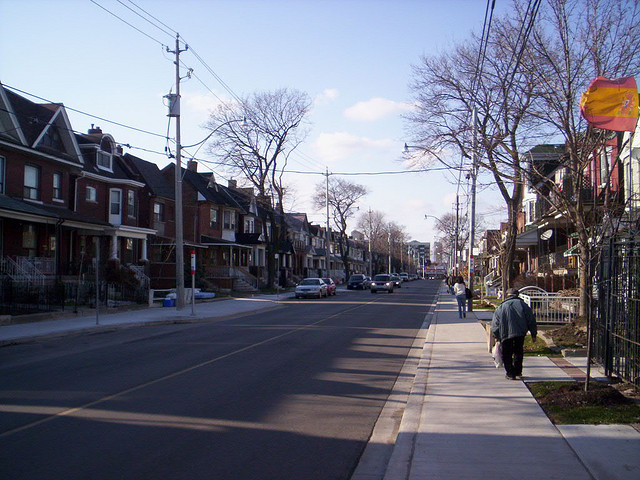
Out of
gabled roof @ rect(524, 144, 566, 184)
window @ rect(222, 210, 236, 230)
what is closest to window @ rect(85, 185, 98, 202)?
window @ rect(222, 210, 236, 230)

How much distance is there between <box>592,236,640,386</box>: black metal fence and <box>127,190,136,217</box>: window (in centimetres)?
3196

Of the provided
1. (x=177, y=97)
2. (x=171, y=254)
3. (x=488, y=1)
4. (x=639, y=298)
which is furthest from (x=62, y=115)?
(x=639, y=298)

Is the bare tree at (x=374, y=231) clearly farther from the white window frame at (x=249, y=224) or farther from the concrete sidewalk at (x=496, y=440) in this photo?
the concrete sidewalk at (x=496, y=440)

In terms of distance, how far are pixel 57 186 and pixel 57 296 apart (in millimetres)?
9124

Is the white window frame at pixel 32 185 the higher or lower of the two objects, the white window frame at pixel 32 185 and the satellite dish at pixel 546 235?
the higher

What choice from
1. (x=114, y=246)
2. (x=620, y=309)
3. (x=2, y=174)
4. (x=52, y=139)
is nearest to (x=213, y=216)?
(x=114, y=246)

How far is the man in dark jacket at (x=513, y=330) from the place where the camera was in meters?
9.69

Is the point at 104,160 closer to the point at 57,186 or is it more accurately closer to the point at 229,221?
the point at 57,186

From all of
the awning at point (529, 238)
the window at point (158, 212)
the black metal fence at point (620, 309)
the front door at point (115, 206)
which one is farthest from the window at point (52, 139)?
the awning at point (529, 238)

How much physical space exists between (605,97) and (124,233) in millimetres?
30419

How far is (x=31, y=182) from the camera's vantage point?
2777 cm

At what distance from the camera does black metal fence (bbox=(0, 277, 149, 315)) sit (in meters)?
20.5

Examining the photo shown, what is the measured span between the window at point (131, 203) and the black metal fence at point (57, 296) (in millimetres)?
9708

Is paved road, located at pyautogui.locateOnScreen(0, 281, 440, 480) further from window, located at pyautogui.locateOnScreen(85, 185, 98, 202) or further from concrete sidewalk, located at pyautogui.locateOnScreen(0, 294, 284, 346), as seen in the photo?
window, located at pyautogui.locateOnScreen(85, 185, 98, 202)
